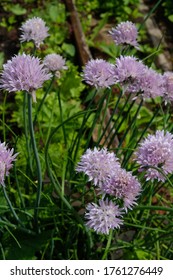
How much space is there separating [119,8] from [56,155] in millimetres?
1695

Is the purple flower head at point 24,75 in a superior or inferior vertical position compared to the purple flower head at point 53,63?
inferior

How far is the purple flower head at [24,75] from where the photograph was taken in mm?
1212

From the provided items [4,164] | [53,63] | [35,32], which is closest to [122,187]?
[4,164]

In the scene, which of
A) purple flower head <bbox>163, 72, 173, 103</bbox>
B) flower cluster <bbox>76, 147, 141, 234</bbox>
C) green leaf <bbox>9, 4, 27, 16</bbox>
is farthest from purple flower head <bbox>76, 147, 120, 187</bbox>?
green leaf <bbox>9, 4, 27, 16</bbox>

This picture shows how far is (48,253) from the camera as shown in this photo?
1736 mm

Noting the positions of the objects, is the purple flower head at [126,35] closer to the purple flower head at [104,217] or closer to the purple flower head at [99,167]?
the purple flower head at [99,167]

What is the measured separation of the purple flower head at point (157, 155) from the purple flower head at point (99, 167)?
8 cm

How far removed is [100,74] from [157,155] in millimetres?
353

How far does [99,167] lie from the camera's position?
128cm

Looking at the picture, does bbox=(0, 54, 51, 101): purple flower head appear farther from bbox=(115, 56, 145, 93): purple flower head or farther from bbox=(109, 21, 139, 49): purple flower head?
bbox=(109, 21, 139, 49): purple flower head

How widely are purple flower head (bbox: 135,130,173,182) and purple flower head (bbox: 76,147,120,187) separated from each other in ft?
0.26

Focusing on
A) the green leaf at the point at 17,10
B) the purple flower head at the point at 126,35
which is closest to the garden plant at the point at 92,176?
the purple flower head at the point at 126,35

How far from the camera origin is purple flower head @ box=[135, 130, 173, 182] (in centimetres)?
128
